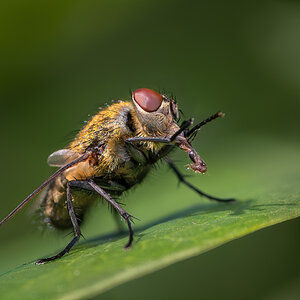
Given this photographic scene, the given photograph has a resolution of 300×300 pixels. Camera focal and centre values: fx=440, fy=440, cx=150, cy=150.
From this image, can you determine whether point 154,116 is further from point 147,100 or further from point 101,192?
point 101,192

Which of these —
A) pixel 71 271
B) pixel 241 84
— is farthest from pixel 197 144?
pixel 71 271

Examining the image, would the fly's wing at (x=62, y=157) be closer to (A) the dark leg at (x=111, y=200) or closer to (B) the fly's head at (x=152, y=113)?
(A) the dark leg at (x=111, y=200)

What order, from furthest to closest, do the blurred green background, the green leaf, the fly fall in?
the blurred green background → the fly → the green leaf

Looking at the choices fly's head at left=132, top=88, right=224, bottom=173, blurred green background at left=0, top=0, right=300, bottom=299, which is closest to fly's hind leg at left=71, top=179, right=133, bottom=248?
fly's head at left=132, top=88, right=224, bottom=173

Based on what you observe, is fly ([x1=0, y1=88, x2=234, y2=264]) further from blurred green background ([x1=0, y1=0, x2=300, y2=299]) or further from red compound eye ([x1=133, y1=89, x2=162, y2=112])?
blurred green background ([x1=0, y1=0, x2=300, y2=299])

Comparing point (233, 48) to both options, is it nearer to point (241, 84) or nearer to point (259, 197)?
point (241, 84)

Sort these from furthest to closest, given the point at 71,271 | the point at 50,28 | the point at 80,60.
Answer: the point at 80,60 < the point at 50,28 < the point at 71,271
